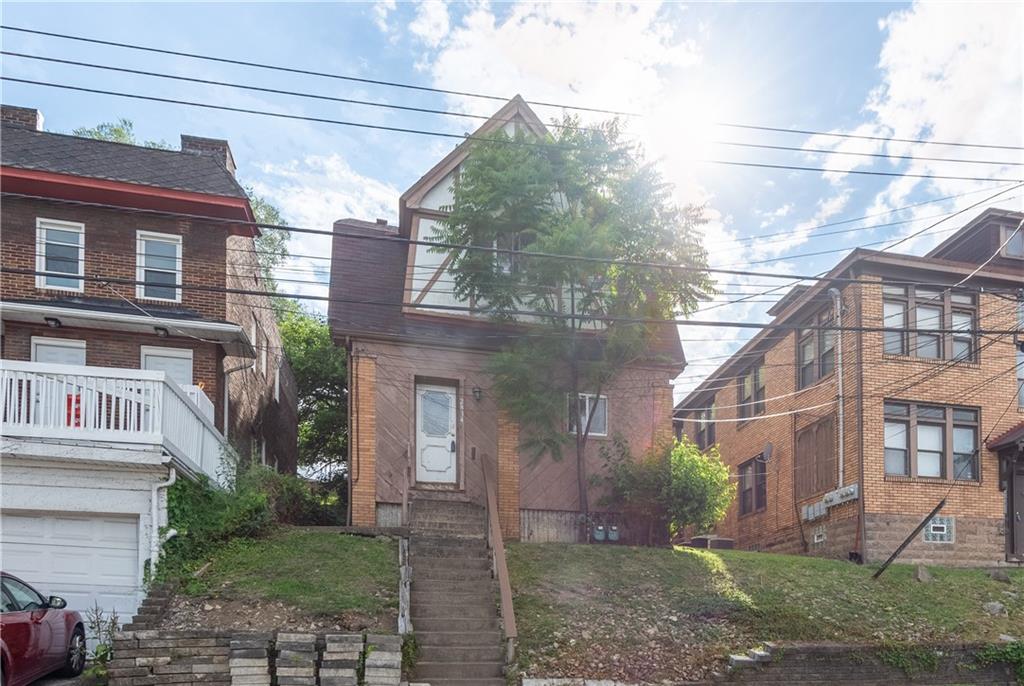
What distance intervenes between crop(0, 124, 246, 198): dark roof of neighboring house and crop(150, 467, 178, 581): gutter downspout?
6493mm

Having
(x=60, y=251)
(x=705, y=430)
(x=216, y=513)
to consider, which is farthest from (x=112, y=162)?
(x=705, y=430)

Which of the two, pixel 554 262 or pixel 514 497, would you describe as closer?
pixel 554 262

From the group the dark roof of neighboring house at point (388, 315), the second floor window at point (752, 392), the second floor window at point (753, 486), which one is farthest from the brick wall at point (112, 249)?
the second floor window at point (753, 486)

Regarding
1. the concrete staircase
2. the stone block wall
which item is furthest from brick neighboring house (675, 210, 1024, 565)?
the stone block wall

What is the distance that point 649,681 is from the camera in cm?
1372

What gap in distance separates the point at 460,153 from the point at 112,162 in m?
6.76

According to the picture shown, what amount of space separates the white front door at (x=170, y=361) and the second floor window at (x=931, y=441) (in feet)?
46.9

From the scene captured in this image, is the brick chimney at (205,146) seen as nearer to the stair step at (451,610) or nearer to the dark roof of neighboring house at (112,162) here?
the dark roof of neighboring house at (112,162)

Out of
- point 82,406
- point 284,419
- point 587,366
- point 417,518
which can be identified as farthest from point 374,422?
point 284,419

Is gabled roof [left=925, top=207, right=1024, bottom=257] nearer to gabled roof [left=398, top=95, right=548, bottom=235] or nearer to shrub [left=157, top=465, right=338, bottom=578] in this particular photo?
gabled roof [left=398, top=95, right=548, bottom=235]

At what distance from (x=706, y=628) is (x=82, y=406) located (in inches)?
385

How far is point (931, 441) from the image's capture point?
21922 mm

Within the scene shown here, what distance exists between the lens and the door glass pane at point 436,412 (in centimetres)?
1991

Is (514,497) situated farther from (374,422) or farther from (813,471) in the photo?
(813,471)
